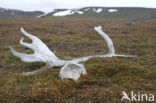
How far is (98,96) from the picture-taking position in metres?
4.77

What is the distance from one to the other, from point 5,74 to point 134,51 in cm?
669

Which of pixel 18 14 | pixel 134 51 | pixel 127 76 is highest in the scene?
pixel 127 76

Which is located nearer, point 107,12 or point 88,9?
point 107,12

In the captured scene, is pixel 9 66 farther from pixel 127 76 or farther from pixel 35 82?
pixel 127 76

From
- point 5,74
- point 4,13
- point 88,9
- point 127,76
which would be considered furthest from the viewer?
point 4,13

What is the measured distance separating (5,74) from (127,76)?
3.78 meters

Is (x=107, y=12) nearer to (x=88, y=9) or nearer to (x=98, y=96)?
(x=88, y=9)

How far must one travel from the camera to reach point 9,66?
799cm

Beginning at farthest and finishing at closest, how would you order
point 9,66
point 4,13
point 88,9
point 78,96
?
point 4,13
point 88,9
point 9,66
point 78,96

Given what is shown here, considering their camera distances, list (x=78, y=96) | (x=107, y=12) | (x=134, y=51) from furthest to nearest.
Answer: (x=107, y=12) < (x=134, y=51) < (x=78, y=96)

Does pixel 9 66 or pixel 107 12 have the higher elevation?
pixel 9 66

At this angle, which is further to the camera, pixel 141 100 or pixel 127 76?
pixel 127 76

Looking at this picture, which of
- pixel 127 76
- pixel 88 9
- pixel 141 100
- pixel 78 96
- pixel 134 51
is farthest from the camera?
pixel 88 9

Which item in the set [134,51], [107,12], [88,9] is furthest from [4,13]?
[134,51]
